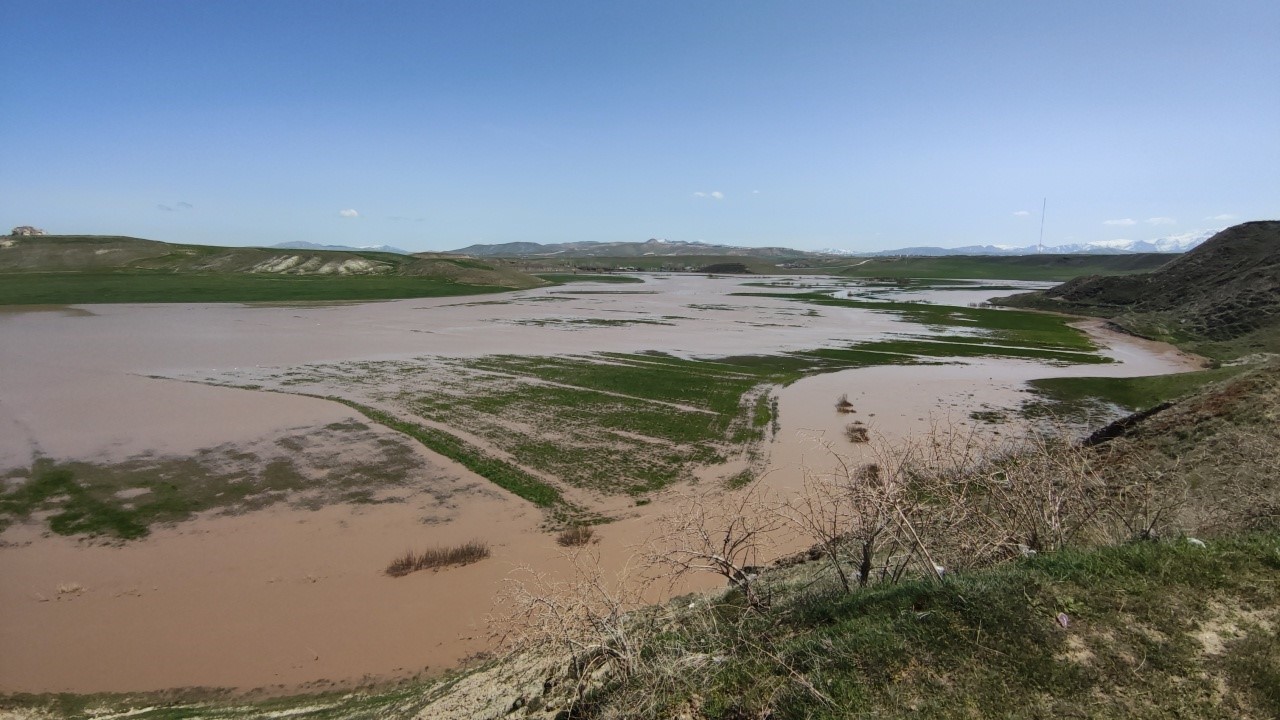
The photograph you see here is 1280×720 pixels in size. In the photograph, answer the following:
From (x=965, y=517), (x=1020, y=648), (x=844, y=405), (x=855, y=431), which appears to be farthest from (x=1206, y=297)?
(x=1020, y=648)

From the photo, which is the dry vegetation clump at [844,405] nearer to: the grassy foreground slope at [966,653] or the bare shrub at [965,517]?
the bare shrub at [965,517]

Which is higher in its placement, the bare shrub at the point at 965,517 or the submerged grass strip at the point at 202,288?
the submerged grass strip at the point at 202,288

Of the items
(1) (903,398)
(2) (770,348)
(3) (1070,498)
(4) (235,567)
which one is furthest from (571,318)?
(3) (1070,498)

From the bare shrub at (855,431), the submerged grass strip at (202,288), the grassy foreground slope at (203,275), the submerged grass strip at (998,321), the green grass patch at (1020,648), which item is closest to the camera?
the green grass patch at (1020,648)

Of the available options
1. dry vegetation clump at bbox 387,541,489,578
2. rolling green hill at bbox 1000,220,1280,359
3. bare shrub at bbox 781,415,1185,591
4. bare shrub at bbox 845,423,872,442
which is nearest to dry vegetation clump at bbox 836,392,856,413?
bare shrub at bbox 845,423,872,442

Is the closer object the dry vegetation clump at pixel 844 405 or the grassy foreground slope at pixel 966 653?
the grassy foreground slope at pixel 966 653

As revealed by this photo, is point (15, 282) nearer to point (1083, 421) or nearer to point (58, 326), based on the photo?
point (58, 326)

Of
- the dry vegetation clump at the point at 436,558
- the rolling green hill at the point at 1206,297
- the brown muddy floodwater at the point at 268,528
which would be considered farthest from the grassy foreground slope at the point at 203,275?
the rolling green hill at the point at 1206,297

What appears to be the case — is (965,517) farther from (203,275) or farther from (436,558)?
(203,275)
